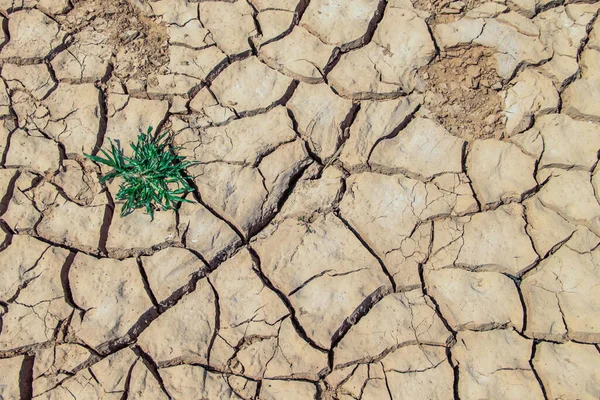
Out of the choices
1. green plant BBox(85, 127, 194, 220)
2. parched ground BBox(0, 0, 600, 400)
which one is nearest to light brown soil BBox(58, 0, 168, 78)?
parched ground BBox(0, 0, 600, 400)

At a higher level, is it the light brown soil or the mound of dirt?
the light brown soil

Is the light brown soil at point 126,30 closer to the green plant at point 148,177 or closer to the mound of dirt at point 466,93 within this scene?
the green plant at point 148,177

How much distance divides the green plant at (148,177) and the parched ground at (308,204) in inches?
2.6

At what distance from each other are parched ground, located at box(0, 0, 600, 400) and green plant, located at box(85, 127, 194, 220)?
0.21ft

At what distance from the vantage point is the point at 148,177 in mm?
2592

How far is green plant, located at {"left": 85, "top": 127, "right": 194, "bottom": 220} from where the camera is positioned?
258 cm

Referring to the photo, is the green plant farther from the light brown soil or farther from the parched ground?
the light brown soil

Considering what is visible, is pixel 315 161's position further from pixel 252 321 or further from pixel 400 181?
pixel 252 321

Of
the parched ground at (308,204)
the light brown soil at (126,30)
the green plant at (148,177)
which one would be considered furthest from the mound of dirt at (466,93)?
the light brown soil at (126,30)

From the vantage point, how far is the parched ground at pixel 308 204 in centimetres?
235

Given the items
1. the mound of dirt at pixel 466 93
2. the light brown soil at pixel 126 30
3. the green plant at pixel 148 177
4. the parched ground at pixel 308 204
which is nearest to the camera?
the parched ground at pixel 308 204

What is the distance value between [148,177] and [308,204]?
2.48ft

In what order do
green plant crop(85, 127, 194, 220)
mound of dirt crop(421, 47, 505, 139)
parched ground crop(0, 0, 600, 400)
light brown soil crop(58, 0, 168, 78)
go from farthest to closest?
light brown soil crop(58, 0, 168, 78), mound of dirt crop(421, 47, 505, 139), green plant crop(85, 127, 194, 220), parched ground crop(0, 0, 600, 400)

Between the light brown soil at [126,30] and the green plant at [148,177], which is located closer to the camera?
the green plant at [148,177]
